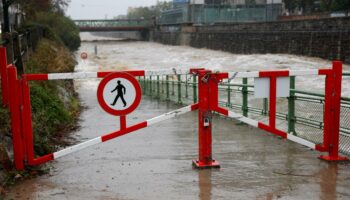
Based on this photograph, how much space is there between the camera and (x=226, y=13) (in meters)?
94.7

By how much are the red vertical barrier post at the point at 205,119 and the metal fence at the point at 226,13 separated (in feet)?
287

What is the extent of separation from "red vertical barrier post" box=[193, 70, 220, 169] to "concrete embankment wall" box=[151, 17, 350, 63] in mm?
32690

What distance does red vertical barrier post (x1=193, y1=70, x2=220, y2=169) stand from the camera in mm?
5742

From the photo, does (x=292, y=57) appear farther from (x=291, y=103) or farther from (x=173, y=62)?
(x=291, y=103)

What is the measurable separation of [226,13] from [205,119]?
90.9 meters

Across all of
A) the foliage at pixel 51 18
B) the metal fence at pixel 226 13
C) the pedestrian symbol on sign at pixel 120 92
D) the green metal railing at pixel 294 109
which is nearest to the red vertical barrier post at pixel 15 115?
the pedestrian symbol on sign at pixel 120 92

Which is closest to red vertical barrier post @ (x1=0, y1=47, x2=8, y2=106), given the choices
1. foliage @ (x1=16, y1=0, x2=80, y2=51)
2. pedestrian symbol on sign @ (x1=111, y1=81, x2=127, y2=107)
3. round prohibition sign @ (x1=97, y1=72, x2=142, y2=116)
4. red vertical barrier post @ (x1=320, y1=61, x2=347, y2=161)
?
round prohibition sign @ (x1=97, y1=72, x2=142, y2=116)

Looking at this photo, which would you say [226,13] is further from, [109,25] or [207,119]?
[207,119]

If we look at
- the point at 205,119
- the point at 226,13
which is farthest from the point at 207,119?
the point at 226,13

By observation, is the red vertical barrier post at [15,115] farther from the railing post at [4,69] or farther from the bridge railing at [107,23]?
the bridge railing at [107,23]

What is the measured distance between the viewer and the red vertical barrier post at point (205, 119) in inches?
Result: 226

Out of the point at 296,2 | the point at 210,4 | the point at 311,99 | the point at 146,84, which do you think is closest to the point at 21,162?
the point at 311,99

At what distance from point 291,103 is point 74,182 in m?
3.96

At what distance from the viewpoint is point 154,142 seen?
26.5 feet
